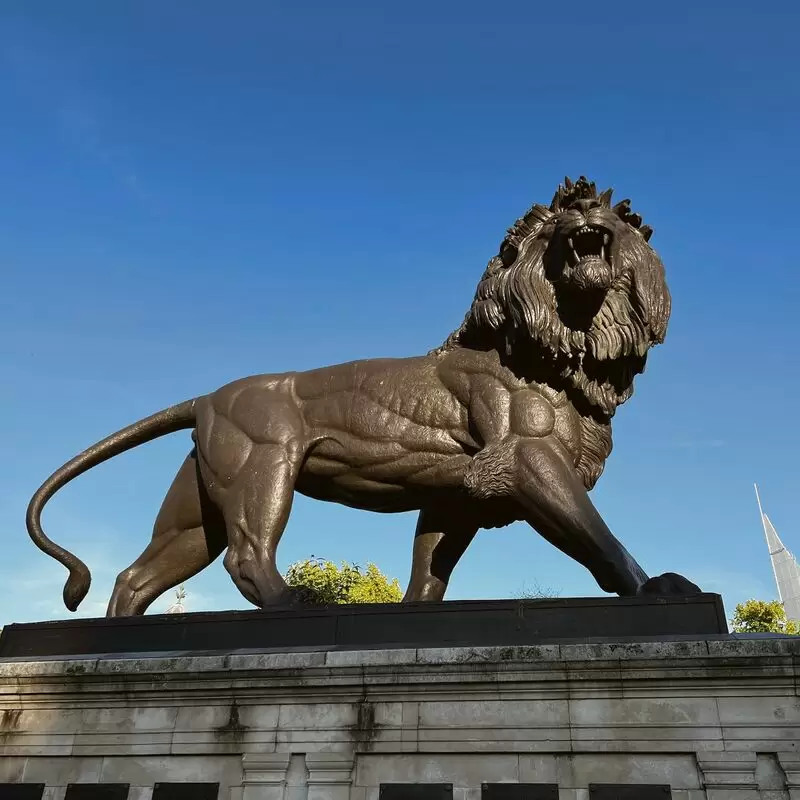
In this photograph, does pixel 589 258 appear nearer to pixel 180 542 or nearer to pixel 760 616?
pixel 180 542

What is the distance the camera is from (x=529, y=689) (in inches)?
194

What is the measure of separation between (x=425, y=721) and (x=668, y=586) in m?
1.85

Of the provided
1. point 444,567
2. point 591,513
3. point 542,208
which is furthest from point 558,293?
point 444,567

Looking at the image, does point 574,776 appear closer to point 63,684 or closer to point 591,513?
point 591,513

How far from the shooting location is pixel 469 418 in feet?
22.8

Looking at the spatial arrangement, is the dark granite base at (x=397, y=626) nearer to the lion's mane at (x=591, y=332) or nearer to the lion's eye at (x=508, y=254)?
the lion's mane at (x=591, y=332)

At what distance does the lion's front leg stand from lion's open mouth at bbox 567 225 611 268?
1.59 m

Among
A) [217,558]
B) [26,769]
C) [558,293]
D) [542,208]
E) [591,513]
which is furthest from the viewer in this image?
[217,558]

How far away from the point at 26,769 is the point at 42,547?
A: 2.36m

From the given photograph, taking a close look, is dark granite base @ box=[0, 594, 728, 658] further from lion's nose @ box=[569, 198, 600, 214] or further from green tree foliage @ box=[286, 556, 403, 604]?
green tree foliage @ box=[286, 556, 403, 604]

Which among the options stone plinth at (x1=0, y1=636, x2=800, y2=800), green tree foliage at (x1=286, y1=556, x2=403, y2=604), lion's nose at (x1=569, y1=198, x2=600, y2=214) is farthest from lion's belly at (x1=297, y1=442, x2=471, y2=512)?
green tree foliage at (x1=286, y1=556, x2=403, y2=604)

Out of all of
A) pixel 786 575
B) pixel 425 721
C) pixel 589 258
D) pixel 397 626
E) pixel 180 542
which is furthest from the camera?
pixel 786 575

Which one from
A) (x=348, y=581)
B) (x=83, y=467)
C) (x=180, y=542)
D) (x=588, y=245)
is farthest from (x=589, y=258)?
(x=348, y=581)

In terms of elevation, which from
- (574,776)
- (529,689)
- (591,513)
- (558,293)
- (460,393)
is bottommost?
(574,776)
